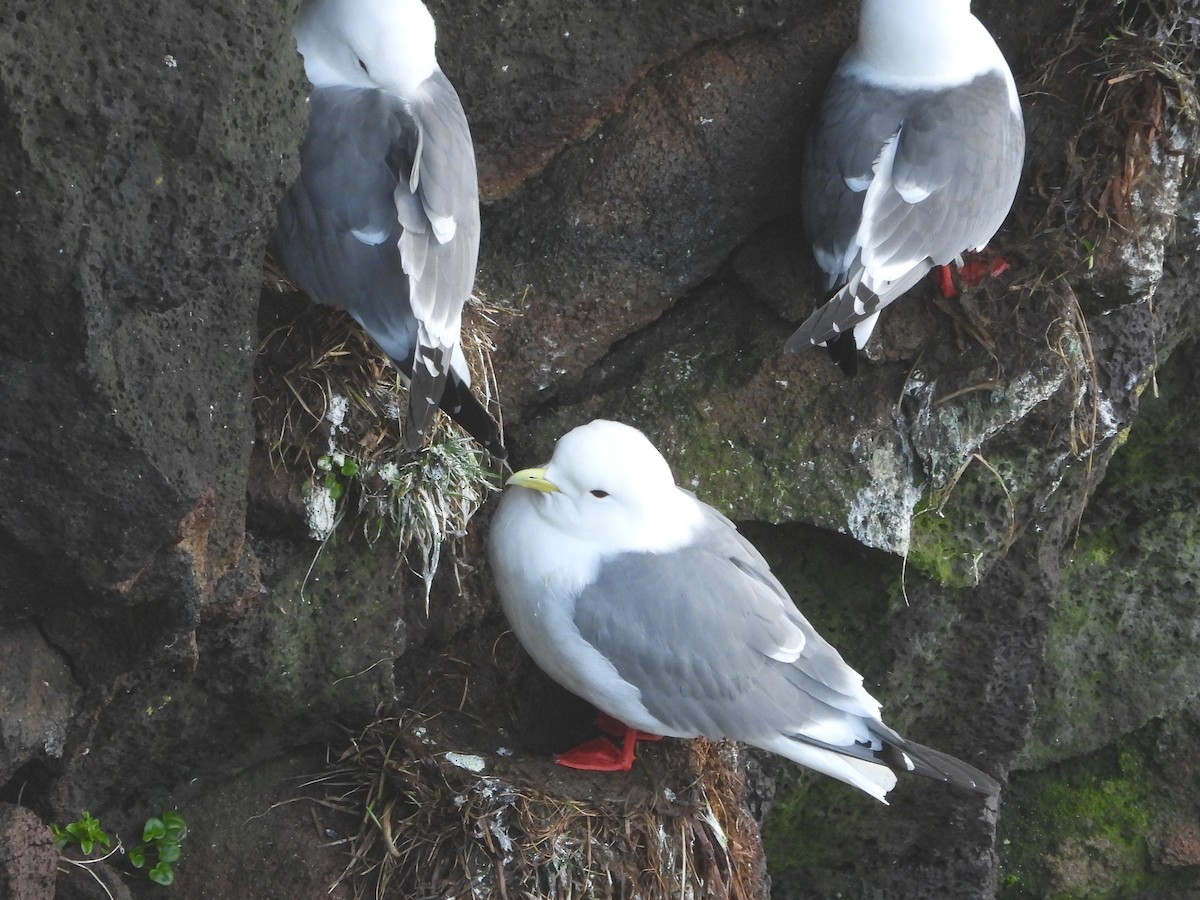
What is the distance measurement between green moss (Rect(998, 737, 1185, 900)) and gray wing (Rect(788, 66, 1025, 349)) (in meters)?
2.37

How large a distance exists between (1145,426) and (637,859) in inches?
101

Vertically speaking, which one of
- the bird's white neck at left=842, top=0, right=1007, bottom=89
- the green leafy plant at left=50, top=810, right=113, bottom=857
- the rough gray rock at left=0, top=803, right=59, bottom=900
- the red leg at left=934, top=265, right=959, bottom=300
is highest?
the bird's white neck at left=842, top=0, right=1007, bottom=89

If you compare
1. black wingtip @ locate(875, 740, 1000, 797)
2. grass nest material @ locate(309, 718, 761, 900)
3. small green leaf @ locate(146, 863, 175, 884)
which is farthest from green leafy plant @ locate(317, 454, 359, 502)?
black wingtip @ locate(875, 740, 1000, 797)

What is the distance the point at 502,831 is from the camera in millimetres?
3031

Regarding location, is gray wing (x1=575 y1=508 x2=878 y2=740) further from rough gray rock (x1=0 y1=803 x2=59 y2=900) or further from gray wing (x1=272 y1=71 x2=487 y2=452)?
rough gray rock (x1=0 y1=803 x2=59 y2=900)

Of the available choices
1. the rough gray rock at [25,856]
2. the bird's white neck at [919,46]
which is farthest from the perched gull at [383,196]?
the bird's white neck at [919,46]

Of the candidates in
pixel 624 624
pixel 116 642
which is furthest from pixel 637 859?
pixel 116 642

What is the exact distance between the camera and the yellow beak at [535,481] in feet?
9.49

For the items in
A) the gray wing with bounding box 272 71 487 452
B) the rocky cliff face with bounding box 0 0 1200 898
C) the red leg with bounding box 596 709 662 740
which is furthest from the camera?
the red leg with bounding box 596 709 662 740

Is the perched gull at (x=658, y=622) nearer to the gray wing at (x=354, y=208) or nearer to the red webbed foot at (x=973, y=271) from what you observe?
the gray wing at (x=354, y=208)

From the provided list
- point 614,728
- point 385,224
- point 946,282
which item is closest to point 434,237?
point 385,224

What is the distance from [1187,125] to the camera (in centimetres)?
368

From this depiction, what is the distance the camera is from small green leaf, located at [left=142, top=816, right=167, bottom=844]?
118 inches

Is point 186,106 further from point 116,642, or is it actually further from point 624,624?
point 624,624
